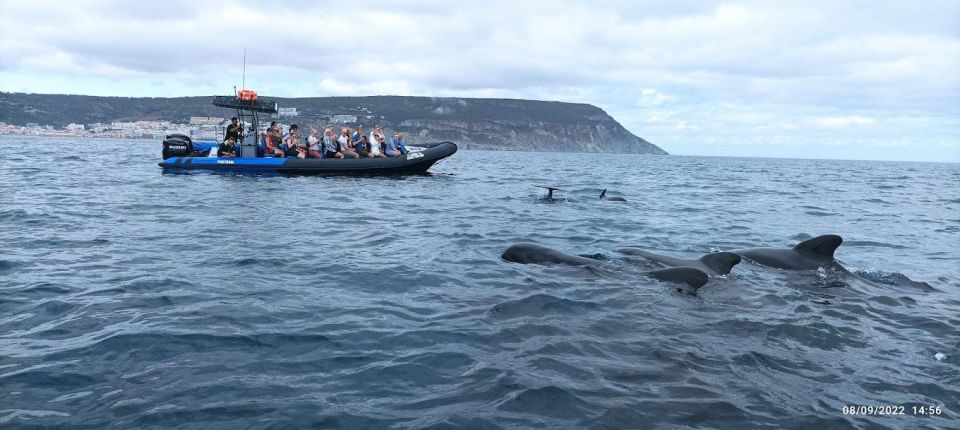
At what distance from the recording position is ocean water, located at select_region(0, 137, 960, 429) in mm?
5422

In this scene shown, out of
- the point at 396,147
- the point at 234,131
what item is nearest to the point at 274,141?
the point at 234,131

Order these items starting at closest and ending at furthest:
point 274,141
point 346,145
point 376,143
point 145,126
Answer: point 274,141 < point 346,145 < point 376,143 < point 145,126

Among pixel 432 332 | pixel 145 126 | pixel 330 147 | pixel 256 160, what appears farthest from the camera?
pixel 145 126

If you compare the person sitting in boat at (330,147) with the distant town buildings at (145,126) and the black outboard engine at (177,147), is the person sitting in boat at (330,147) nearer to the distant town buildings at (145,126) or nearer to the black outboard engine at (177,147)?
the black outboard engine at (177,147)

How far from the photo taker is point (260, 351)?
21.7ft

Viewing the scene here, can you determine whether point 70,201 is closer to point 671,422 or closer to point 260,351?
point 260,351

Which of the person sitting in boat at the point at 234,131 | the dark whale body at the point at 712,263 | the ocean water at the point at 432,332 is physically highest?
the person sitting in boat at the point at 234,131

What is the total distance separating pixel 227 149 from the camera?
31016 mm

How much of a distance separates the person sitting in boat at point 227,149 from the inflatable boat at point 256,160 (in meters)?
0.26

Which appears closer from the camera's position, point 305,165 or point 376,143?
point 305,165

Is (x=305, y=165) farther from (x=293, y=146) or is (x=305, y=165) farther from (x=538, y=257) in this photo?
(x=538, y=257)

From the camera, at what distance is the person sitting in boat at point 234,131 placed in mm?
31580

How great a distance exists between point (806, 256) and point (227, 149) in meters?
27.0

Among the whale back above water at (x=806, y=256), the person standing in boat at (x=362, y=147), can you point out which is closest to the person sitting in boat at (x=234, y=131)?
the person standing in boat at (x=362, y=147)
